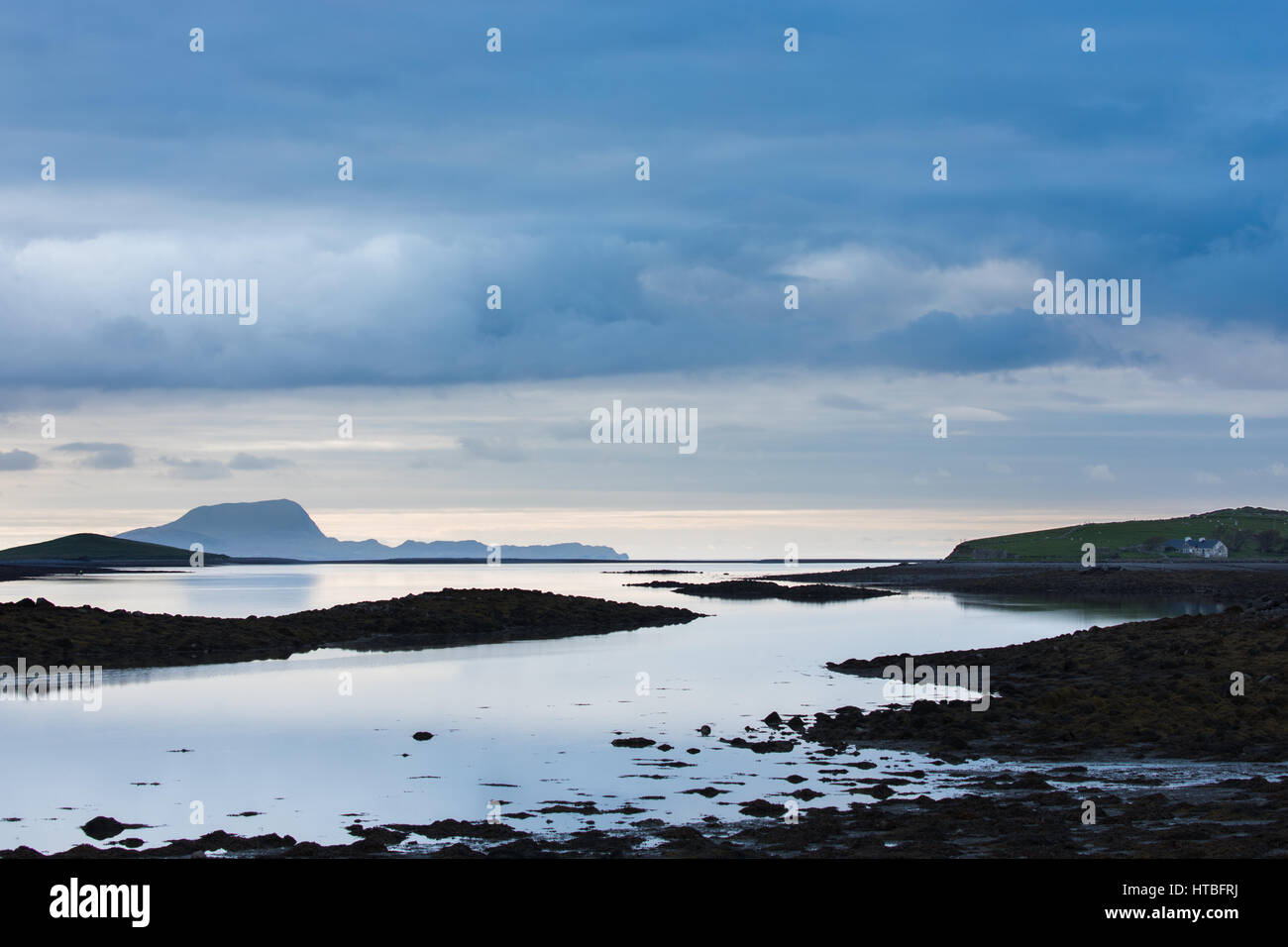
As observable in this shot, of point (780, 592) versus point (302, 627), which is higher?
point (302, 627)

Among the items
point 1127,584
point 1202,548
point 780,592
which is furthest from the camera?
point 1202,548

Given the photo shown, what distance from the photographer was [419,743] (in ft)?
85.5

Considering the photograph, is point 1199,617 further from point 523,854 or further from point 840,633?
point 523,854

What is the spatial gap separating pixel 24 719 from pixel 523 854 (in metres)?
20.6

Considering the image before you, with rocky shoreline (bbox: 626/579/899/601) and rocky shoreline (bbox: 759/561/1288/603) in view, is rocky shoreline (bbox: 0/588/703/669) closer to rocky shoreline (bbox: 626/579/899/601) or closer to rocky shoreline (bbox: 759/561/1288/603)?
rocky shoreline (bbox: 626/579/899/601)

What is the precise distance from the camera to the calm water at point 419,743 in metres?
19.1

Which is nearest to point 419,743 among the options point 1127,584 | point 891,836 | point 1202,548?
point 891,836

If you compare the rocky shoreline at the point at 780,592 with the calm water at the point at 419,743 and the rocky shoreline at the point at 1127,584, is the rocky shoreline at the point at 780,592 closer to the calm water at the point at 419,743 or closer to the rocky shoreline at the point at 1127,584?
the rocky shoreline at the point at 1127,584

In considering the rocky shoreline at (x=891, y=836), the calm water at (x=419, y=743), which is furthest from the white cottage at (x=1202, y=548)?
the rocky shoreline at (x=891, y=836)

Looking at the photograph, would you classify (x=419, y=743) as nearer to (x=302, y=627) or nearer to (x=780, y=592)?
(x=302, y=627)

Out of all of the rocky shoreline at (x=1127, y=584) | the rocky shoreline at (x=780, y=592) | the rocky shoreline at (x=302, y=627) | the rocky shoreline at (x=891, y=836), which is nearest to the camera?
the rocky shoreline at (x=891, y=836)

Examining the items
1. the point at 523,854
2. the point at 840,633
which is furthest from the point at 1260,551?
the point at 523,854

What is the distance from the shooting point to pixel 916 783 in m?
20.5

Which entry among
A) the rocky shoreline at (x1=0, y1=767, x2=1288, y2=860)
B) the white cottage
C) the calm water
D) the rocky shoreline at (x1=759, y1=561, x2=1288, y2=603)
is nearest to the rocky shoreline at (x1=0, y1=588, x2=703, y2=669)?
the calm water
